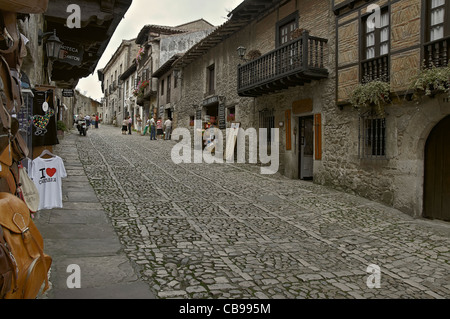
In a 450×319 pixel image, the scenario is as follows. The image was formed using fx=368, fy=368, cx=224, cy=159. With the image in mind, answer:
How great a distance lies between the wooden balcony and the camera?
10023mm

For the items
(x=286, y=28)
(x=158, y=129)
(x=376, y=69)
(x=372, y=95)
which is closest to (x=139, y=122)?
(x=158, y=129)

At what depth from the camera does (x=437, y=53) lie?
23.2 feet

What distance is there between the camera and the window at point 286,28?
11.8 m

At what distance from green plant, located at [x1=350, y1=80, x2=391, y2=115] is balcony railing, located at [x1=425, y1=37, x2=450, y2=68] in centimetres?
98

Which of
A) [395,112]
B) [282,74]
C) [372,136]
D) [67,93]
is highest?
[67,93]

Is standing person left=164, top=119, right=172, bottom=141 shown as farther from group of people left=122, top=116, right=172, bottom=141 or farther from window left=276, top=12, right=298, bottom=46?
window left=276, top=12, right=298, bottom=46

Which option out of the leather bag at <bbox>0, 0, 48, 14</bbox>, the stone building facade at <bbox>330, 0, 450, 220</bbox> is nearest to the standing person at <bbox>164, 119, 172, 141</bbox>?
the stone building facade at <bbox>330, 0, 450, 220</bbox>

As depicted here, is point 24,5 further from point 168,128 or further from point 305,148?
point 168,128

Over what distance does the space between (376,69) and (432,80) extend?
1.75 m

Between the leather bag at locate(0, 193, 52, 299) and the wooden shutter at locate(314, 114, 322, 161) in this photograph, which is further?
the wooden shutter at locate(314, 114, 322, 161)

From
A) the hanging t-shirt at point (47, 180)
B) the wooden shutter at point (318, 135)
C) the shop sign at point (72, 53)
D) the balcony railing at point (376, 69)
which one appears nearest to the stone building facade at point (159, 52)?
the shop sign at point (72, 53)

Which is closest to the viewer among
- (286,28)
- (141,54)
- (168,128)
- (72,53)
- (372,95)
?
(372,95)

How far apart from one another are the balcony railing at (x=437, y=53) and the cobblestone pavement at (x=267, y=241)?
3.09 meters
